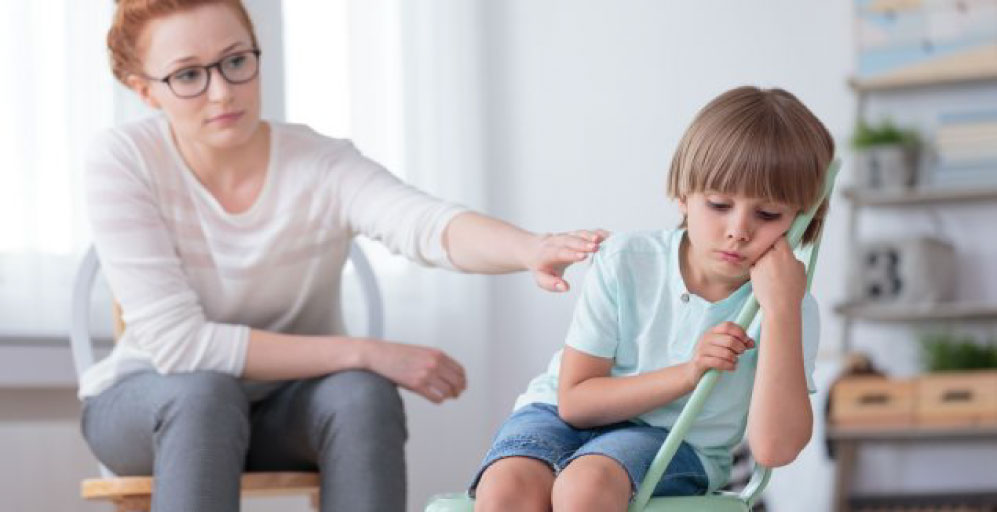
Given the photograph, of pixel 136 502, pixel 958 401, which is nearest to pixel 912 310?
pixel 958 401

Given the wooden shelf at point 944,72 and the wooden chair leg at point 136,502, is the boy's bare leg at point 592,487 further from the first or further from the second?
the wooden shelf at point 944,72

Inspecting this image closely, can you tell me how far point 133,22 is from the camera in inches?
75.8

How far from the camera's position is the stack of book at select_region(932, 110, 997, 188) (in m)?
3.64

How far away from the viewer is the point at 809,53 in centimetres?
372

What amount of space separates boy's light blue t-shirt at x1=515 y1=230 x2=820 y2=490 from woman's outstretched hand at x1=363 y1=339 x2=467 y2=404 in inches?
17.1

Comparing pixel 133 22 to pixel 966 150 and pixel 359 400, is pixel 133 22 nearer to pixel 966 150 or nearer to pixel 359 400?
pixel 359 400

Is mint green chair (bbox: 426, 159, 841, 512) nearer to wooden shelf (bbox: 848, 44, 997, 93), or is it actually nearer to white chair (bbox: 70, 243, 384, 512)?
white chair (bbox: 70, 243, 384, 512)

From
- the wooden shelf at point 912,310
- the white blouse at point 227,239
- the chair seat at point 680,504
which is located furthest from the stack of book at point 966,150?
the chair seat at point 680,504

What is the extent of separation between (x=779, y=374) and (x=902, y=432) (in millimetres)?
2292

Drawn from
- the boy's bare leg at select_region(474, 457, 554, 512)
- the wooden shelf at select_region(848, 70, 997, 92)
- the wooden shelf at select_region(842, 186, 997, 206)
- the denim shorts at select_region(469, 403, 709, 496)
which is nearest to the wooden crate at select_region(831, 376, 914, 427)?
the wooden shelf at select_region(842, 186, 997, 206)

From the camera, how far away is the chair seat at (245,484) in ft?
5.93

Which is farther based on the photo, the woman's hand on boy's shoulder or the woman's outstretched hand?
the woman's outstretched hand

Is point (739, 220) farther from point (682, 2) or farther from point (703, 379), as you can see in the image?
point (682, 2)

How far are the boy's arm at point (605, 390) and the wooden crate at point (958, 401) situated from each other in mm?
2208
